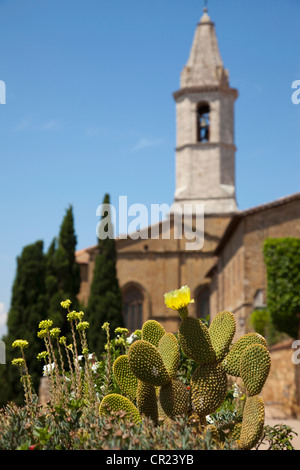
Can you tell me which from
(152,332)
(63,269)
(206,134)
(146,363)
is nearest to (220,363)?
(146,363)

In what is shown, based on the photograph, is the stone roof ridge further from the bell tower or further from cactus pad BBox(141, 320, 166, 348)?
cactus pad BBox(141, 320, 166, 348)

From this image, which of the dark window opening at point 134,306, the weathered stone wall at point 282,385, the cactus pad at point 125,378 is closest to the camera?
the cactus pad at point 125,378

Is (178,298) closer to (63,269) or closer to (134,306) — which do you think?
(63,269)

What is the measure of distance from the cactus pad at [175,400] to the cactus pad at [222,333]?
32cm

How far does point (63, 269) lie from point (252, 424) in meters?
23.5

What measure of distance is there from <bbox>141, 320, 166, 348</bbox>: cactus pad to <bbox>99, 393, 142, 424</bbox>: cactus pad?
1.87 feet

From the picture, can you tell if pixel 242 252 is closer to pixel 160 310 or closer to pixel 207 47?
pixel 160 310

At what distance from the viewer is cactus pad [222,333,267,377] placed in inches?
151

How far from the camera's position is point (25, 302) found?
24.2 meters

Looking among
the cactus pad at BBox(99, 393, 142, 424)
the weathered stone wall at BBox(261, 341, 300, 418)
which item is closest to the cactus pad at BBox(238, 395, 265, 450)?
the cactus pad at BBox(99, 393, 142, 424)

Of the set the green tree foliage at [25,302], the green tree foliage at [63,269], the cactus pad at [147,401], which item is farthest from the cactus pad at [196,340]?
the green tree foliage at [63,269]

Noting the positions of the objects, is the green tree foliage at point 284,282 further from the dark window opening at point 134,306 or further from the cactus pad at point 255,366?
the dark window opening at point 134,306

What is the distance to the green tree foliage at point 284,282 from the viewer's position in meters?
17.8

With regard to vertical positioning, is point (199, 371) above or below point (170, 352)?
below
